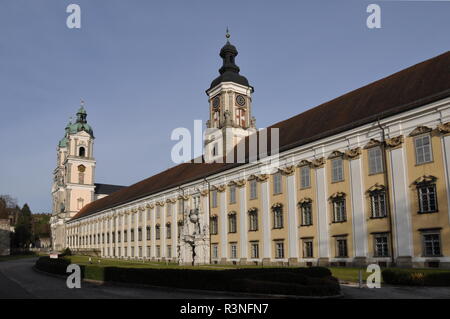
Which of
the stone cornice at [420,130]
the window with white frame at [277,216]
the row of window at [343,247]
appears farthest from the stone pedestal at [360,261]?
the stone cornice at [420,130]

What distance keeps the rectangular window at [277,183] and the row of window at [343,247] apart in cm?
466

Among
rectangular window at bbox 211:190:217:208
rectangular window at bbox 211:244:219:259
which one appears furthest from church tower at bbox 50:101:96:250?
rectangular window at bbox 211:244:219:259

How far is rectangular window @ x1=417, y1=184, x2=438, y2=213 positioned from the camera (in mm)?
29734

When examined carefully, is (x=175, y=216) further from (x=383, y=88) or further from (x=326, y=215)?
(x=383, y=88)

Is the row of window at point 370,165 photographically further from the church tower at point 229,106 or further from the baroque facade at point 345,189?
the church tower at point 229,106

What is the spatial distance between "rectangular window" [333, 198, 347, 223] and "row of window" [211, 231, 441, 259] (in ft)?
4.61

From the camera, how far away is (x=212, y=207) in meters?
52.7

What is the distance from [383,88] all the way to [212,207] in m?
23.6

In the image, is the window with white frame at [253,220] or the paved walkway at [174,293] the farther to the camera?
the window with white frame at [253,220]

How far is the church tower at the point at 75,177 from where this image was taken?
115 meters

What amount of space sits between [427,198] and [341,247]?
8.29 m

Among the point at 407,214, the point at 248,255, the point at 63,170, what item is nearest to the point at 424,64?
the point at 407,214
